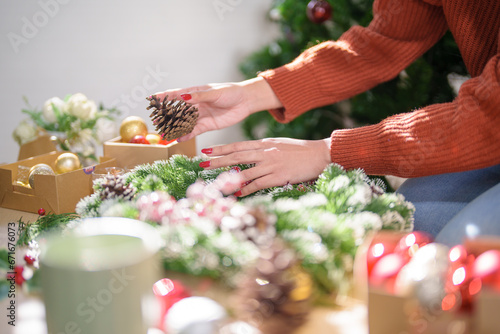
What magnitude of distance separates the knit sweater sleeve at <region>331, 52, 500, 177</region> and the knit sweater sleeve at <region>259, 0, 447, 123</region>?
0.28m

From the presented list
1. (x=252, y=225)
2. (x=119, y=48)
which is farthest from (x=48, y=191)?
(x=119, y=48)

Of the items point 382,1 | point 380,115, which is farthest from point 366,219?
point 380,115

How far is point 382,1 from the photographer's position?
103cm

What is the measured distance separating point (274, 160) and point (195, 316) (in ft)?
1.28

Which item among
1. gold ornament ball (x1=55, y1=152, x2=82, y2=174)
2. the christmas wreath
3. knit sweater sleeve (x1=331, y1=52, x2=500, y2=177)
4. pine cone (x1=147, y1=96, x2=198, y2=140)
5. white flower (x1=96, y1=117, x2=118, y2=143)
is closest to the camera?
the christmas wreath

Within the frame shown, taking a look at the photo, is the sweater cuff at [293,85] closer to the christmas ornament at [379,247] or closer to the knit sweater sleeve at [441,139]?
the knit sweater sleeve at [441,139]

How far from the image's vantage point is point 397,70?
1040 millimetres

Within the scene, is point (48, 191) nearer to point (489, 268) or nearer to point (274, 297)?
point (274, 297)

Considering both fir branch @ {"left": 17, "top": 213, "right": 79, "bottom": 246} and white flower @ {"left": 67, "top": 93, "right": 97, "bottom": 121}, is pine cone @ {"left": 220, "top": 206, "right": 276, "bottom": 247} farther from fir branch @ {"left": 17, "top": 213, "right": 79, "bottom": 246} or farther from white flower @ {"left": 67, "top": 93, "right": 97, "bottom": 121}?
white flower @ {"left": 67, "top": 93, "right": 97, "bottom": 121}

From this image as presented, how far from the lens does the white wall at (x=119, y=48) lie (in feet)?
5.00

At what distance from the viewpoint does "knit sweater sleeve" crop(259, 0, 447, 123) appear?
968 mm

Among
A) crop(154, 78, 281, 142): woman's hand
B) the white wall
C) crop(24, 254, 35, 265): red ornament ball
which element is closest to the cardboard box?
crop(154, 78, 281, 142): woman's hand

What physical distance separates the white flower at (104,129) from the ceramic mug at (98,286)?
0.82 meters

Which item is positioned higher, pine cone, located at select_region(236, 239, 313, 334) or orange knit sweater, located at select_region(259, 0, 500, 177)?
orange knit sweater, located at select_region(259, 0, 500, 177)
